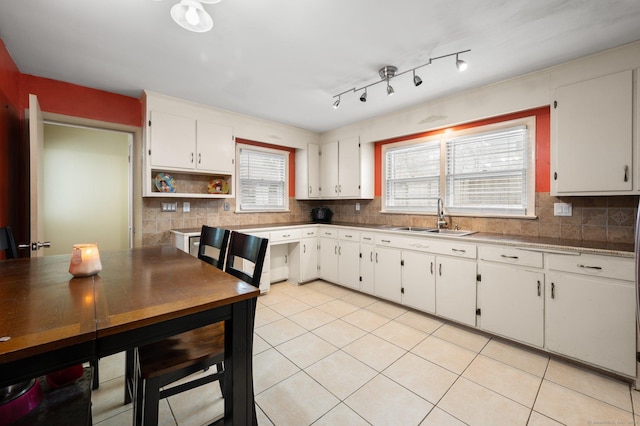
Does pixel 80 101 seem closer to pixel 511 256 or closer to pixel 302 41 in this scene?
pixel 302 41

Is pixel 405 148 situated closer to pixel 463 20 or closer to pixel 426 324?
pixel 463 20

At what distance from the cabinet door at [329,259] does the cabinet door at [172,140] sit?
212cm

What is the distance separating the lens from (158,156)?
304cm

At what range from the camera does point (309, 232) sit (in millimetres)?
4137

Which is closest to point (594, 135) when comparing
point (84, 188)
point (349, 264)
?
point (349, 264)

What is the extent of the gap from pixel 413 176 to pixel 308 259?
76.4 inches

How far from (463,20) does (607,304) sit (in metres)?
2.24

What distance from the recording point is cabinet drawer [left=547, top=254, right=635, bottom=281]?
1.87m

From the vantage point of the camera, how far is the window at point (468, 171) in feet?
9.23

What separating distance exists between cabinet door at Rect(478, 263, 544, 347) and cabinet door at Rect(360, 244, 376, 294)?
1263 millimetres

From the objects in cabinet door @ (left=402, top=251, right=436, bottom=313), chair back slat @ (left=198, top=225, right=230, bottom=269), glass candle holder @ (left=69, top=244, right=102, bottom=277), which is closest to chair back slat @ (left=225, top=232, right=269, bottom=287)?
chair back slat @ (left=198, top=225, right=230, bottom=269)

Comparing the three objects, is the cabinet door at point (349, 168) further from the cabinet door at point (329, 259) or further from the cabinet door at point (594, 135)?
the cabinet door at point (594, 135)

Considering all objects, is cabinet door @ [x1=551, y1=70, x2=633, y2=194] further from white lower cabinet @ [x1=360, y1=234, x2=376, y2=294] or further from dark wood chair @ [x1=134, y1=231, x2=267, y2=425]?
dark wood chair @ [x1=134, y1=231, x2=267, y2=425]

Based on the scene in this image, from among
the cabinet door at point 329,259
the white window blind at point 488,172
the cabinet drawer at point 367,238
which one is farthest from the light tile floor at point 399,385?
the white window blind at point 488,172
